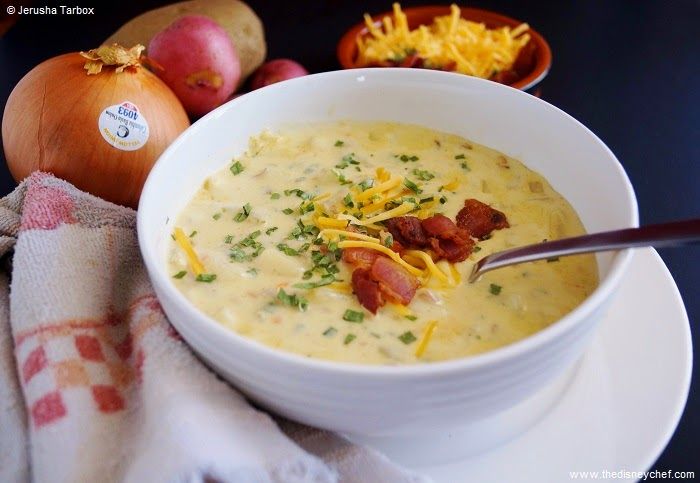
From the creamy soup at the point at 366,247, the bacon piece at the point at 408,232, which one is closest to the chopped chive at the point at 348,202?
the creamy soup at the point at 366,247

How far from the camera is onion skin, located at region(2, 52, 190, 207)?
68.7 inches

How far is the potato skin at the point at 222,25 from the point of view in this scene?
8.34 ft

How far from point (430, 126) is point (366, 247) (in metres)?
0.57

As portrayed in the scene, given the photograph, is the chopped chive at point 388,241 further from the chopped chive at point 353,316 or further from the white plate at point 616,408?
the white plate at point 616,408

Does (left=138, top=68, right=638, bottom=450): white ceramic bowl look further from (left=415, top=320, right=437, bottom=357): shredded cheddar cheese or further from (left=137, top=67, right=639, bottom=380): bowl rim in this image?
(left=415, top=320, right=437, bottom=357): shredded cheddar cheese

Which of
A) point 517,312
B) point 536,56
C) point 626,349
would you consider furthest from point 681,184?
point 517,312

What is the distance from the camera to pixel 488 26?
2.77m

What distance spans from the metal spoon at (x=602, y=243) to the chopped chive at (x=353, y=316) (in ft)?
0.76

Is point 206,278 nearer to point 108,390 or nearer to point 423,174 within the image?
point 108,390

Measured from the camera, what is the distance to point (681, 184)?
7.23 feet

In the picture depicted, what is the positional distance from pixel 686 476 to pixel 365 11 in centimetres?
220

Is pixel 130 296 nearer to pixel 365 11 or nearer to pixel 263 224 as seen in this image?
pixel 263 224

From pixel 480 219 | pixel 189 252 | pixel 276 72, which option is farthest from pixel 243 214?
pixel 276 72

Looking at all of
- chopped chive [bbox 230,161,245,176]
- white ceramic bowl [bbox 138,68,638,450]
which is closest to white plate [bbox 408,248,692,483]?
white ceramic bowl [bbox 138,68,638,450]
